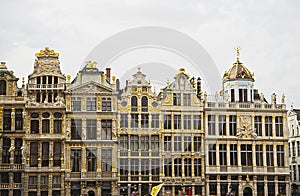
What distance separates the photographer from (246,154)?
54.5 meters

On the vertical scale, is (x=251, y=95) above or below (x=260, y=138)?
above

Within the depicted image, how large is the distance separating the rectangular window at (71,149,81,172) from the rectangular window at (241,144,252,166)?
53.2 ft

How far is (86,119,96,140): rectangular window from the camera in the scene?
172 ft

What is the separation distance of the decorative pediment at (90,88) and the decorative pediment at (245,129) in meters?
13.5

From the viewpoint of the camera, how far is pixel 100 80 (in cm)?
5331

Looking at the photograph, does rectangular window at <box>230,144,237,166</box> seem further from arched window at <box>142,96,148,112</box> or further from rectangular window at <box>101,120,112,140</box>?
rectangular window at <box>101,120,112,140</box>

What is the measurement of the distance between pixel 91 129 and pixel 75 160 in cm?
334

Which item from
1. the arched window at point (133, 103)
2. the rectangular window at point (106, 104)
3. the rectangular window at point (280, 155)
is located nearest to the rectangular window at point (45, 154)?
the rectangular window at point (106, 104)

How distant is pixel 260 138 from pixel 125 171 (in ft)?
46.2

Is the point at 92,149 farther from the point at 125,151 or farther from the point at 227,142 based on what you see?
the point at 227,142

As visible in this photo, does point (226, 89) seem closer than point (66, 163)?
No

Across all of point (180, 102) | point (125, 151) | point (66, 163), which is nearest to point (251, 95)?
point (180, 102)

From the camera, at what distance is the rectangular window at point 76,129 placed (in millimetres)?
52125

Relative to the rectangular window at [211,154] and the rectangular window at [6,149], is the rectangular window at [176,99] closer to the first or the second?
the rectangular window at [211,154]
